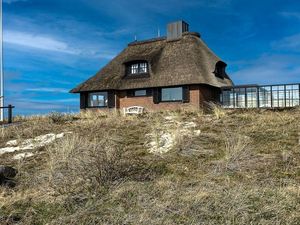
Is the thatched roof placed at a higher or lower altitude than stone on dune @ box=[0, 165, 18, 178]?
higher

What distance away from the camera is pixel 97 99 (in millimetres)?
34219

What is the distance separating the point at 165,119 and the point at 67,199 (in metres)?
8.13

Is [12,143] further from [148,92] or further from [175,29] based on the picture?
[175,29]

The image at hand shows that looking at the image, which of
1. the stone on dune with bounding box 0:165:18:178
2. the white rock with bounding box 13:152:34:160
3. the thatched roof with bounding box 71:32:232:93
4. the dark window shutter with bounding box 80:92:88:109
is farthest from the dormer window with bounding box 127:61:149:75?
the stone on dune with bounding box 0:165:18:178

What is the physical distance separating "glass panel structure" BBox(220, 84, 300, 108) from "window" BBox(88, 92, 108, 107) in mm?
10695

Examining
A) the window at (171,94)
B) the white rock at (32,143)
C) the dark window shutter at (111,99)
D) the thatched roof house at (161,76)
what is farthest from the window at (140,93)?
the white rock at (32,143)

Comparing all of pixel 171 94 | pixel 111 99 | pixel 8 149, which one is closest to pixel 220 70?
pixel 171 94

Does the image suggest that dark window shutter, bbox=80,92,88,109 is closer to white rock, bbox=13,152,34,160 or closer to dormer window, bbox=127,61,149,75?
dormer window, bbox=127,61,149,75

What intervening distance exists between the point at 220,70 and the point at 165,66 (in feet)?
19.8

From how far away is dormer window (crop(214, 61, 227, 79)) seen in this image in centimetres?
3303

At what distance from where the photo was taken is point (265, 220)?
16.4ft

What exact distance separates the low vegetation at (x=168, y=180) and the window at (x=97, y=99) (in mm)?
22598

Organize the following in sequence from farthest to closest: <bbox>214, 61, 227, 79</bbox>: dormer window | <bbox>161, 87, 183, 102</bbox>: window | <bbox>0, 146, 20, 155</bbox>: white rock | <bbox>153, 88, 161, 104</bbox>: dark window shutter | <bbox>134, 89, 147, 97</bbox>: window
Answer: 1. <bbox>214, 61, 227, 79</bbox>: dormer window
2. <bbox>134, 89, 147, 97</bbox>: window
3. <bbox>153, 88, 161, 104</bbox>: dark window shutter
4. <bbox>161, 87, 183, 102</bbox>: window
5. <bbox>0, 146, 20, 155</bbox>: white rock

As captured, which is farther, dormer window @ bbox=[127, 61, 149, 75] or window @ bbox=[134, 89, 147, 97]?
dormer window @ bbox=[127, 61, 149, 75]
